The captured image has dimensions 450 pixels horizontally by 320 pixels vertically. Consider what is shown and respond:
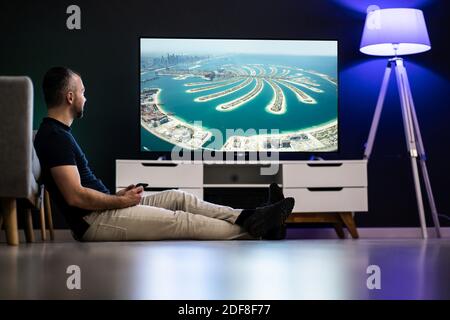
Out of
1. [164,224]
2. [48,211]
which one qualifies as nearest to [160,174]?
[48,211]

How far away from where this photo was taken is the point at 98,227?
3096 mm

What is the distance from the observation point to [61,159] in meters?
3.02

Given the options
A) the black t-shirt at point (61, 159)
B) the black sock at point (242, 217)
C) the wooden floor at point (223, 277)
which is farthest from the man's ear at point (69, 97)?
the wooden floor at point (223, 277)

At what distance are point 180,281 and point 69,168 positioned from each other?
5.96 ft

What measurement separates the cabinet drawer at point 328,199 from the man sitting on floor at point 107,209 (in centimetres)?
204

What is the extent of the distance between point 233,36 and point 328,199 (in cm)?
158

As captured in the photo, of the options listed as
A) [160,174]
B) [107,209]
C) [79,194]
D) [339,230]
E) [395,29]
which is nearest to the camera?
[79,194]

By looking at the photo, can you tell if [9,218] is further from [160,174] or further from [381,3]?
[381,3]

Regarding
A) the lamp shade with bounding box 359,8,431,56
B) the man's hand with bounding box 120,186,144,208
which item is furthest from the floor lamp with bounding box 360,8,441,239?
the man's hand with bounding box 120,186,144,208

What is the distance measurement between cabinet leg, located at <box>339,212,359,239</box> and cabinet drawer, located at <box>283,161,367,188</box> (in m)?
0.23

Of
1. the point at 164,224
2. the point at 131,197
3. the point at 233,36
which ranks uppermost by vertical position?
the point at 233,36

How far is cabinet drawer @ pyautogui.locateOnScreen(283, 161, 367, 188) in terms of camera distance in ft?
17.4
